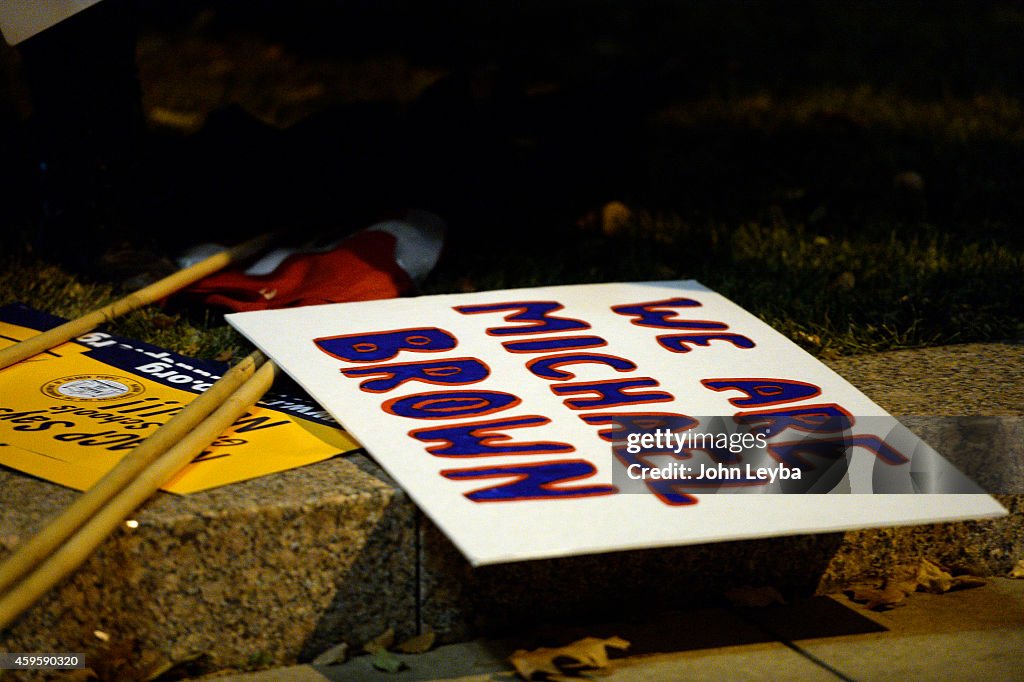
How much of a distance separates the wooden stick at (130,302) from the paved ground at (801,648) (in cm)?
86

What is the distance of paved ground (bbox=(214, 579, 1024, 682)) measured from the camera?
5.72 feet

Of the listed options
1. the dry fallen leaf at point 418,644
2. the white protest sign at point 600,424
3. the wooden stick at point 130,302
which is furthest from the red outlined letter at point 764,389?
the wooden stick at point 130,302

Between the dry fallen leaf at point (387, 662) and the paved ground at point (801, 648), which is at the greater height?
the dry fallen leaf at point (387, 662)

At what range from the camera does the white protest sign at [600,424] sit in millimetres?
1713

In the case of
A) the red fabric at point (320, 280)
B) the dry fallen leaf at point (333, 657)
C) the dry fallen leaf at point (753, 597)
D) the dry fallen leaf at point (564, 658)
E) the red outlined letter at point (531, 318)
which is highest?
the red fabric at point (320, 280)

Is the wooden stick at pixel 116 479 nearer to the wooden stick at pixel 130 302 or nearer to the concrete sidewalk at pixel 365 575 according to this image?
the concrete sidewalk at pixel 365 575

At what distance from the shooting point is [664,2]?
23.0ft

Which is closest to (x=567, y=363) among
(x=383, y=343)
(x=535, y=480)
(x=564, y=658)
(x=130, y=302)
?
(x=383, y=343)

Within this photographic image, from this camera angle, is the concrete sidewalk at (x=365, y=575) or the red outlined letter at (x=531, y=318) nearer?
the concrete sidewalk at (x=365, y=575)

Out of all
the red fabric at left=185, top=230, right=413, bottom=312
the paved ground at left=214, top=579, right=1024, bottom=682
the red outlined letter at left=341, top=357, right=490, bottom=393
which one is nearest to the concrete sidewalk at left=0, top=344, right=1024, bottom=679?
the paved ground at left=214, top=579, right=1024, bottom=682

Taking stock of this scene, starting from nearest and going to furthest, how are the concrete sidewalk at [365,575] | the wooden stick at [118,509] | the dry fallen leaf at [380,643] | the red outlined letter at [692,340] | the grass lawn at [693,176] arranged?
the wooden stick at [118,509]
the concrete sidewalk at [365,575]
the dry fallen leaf at [380,643]
the red outlined letter at [692,340]
the grass lawn at [693,176]

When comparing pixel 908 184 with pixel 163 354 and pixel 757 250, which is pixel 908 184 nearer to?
pixel 757 250

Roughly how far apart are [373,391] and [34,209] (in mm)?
1783

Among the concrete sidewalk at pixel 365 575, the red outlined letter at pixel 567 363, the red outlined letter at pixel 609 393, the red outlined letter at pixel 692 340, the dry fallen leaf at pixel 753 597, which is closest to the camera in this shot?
the concrete sidewalk at pixel 365 575
